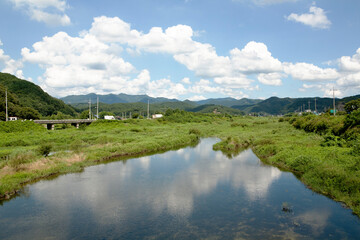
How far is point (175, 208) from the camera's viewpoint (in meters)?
16.1

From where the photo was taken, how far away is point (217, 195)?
1848cm

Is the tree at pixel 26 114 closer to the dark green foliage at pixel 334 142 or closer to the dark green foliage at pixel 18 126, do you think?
the dark green foliage at pixel 18 126

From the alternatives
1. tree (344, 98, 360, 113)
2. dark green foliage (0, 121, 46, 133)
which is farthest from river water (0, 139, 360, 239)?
tree (344, 98, 360, 113)

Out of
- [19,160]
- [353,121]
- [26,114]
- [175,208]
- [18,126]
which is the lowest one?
[175,208]

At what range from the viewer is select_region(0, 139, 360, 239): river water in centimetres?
1305

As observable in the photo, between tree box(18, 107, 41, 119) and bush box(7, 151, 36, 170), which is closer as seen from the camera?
bush box(7, 151, 36, 170)

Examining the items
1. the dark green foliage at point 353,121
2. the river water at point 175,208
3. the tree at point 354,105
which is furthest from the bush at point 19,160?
the tree at point 354,105

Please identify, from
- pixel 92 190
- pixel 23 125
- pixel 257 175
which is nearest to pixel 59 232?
pixel 92 190

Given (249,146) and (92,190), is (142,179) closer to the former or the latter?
(92,190)

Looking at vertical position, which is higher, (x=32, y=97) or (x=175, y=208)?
(x=32, y=97)

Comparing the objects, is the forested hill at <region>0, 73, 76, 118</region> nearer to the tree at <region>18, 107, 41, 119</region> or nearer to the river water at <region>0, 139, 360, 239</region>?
the tree at <region>18, 107, 41, 119</region>

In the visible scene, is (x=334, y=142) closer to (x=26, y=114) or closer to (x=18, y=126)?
(x=18, y=126)

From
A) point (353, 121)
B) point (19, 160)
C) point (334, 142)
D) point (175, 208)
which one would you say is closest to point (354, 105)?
point (353, 121)

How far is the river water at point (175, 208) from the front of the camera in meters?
13.0
